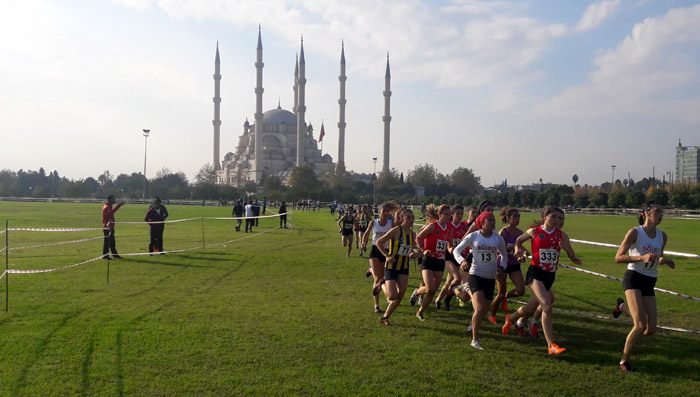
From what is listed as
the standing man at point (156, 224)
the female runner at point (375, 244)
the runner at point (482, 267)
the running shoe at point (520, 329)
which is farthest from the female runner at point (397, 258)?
the standing man at point (156, 224)

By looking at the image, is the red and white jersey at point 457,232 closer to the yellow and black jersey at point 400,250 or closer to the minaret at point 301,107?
the yellow and black jersey at point 400,250

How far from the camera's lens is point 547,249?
6.46 metres

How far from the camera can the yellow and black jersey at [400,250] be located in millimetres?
7852

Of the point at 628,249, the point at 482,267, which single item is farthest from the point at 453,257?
the point at 628,249

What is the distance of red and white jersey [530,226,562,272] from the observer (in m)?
6.45

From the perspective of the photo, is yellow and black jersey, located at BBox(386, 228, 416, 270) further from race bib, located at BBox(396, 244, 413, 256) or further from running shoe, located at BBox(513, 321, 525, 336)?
running shoe, located at BBox(513, 321, 525, 336)

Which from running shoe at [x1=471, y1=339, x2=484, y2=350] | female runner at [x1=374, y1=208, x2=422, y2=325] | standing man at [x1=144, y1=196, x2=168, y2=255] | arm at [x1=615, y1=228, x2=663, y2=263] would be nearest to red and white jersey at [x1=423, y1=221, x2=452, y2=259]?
female runner at [x1=374, y1=208, x2=422, y2=325]

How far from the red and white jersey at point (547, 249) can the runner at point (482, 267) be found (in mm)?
513

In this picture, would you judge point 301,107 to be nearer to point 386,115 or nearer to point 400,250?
point 386,115

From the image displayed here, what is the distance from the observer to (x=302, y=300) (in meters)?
9.44

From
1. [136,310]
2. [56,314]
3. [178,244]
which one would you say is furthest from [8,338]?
[178,244]

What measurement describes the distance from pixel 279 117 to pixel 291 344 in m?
139

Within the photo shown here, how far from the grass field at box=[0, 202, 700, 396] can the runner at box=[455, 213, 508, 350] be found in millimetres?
472

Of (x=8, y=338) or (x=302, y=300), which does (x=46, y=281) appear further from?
(x=302, y=300)
